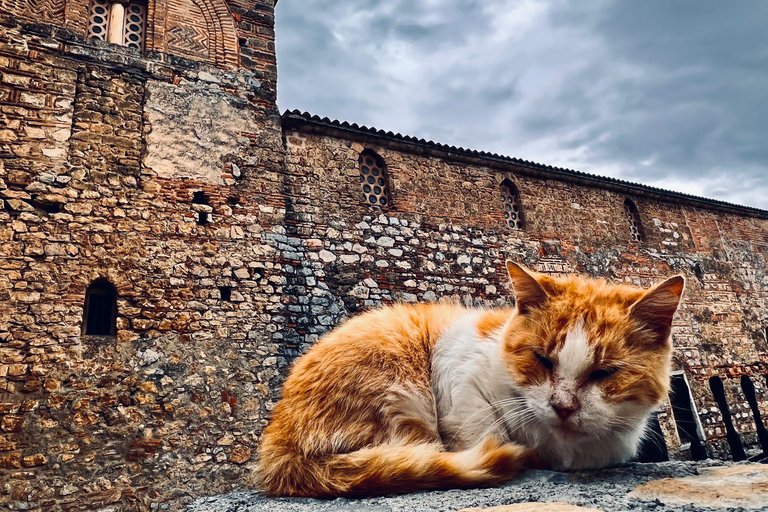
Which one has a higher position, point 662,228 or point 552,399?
point 662,228

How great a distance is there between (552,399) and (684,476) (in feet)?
2.03

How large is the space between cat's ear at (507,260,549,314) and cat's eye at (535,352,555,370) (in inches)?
9.4

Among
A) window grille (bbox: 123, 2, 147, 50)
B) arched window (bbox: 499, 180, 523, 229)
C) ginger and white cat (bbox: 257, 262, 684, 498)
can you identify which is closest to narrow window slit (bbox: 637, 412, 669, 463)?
ginger and white cat (bbox: 257, 262, 684, 498)

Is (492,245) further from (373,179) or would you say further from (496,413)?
(496,413)

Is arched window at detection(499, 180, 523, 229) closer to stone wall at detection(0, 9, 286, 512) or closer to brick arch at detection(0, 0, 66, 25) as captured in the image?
stone wall at detection(0, 9, 286, 512)

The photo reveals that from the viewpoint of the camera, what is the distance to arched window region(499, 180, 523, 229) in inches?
363

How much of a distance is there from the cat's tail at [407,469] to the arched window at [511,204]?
7680 millimetres

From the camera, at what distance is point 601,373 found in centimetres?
171

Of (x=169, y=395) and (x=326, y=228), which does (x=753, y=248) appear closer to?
(x=326, y=228)

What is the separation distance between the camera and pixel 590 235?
32.3 ft

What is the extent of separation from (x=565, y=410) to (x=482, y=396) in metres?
0.42

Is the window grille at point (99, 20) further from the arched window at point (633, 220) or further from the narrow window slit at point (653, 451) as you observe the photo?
the arched window at point (633, 220)

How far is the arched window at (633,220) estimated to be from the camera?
34.9ft

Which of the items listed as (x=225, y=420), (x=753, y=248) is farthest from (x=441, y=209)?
(x=753, y=248)
